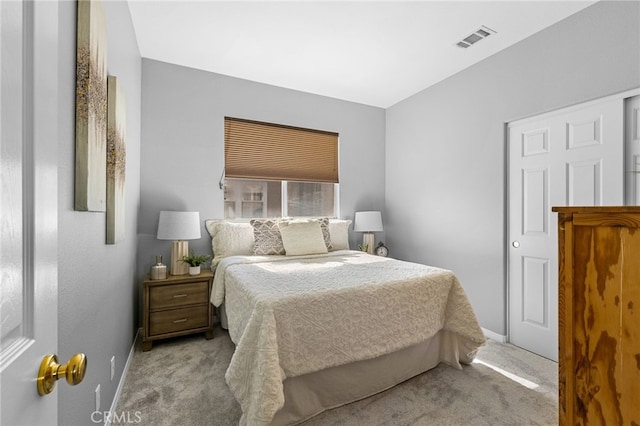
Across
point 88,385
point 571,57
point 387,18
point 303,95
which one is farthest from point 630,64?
point 88,385

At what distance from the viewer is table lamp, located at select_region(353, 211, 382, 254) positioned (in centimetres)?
382

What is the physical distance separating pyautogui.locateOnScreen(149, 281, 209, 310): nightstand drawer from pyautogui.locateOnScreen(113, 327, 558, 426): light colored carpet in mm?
407

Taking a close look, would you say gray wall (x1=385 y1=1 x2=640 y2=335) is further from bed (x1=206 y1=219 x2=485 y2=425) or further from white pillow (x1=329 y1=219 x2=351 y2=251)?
bed (x1=206 y1=219 x2=485 y2=425)

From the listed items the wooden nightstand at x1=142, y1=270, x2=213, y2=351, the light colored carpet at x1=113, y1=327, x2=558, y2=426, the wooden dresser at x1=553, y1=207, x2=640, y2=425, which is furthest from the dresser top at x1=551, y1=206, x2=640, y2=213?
the wooden nightstand at x1=142, y1=270, x2=213, y2=351

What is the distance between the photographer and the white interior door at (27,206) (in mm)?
411

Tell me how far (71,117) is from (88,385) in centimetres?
110

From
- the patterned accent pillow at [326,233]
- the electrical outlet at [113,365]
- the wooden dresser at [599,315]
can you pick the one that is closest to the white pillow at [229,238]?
the patterned accent pillow at [326,233]

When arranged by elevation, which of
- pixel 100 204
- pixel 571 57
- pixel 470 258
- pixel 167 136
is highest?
pixel 571 57

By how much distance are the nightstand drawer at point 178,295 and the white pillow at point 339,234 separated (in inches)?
59.8

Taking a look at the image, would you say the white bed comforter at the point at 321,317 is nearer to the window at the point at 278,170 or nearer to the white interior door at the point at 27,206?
the white interior door at the point at 27,206

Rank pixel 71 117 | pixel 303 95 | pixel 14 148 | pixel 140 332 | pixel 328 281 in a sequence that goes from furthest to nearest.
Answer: pixel 303 95
pixel 140 332
pixel 328 281
pixel 71 117
pixel 14 148

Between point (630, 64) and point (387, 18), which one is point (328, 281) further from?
point (630, 64)

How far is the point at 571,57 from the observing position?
2.37 m

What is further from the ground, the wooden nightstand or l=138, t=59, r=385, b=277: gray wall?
l=138, t=59, r=385, b=277: gray wall
